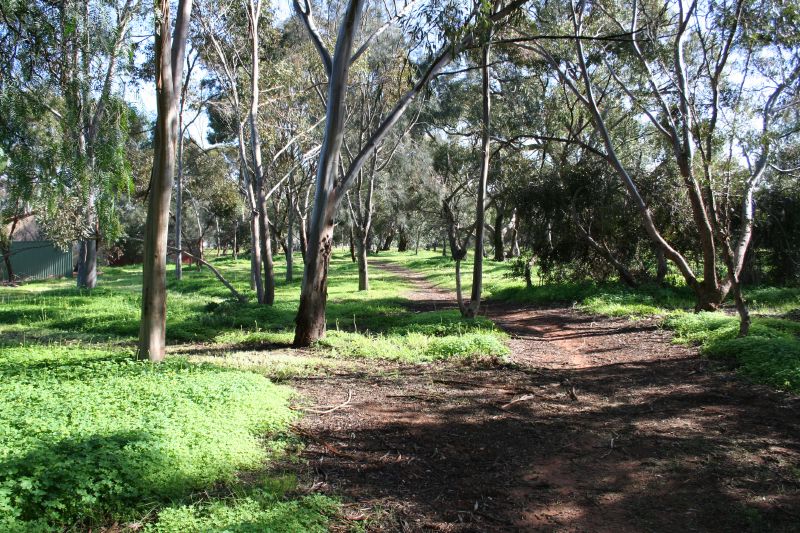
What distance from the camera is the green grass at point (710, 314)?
295 inches

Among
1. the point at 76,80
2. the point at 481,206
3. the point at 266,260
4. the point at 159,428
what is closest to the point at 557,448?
the point at 159,428

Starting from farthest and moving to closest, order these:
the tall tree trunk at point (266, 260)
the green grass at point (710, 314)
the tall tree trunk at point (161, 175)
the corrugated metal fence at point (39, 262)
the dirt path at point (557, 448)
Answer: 1. the corrugated metal fence at point (39, 262)
2. the tall tree trunk at point (266, 260)
3. the green grass at point (710, 314)
4. the tall tree trunk at point (161, 175)
5. the dirt path at point (557, 448)

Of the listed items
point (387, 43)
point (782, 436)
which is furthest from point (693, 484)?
point (387, 43)

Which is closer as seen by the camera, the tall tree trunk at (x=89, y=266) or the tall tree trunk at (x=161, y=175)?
the tall tree trunk at (x=161, y=175)

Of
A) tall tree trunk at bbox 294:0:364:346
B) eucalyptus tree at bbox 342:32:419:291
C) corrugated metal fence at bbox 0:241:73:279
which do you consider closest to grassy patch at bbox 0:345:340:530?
tall tree trunk at bbox 294:0:364:346

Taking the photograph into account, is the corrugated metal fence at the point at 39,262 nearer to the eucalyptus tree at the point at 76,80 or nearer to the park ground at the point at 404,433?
the park ground at the point at 404,433

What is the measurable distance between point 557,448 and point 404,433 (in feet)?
4.67

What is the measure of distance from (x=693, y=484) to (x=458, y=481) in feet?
5.92

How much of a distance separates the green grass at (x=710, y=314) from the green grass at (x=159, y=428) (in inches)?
138

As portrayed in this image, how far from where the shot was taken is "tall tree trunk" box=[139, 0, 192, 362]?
23.1 ft

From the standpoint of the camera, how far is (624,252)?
1667 centimetres

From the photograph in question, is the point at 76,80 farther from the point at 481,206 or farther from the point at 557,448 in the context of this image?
the point at 481,206

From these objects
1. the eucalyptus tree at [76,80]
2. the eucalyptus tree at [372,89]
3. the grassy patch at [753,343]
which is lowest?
the grassy patch at [753,343]

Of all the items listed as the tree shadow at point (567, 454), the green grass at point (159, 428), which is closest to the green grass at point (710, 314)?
the tree shadow at point (567, 454)
